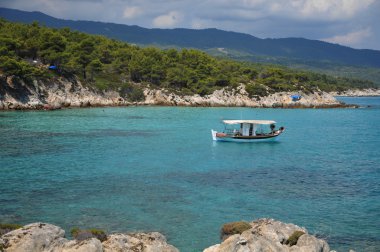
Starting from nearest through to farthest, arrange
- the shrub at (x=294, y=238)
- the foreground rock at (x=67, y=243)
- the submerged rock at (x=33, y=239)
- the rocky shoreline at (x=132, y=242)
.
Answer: the foreground rock at (x=67, y=243), the rocky shoreline at (x=132, y=242), the submerged rock at (x=33, y=239), the shrub at (x=294, y=238)

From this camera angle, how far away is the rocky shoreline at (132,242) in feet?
44.9

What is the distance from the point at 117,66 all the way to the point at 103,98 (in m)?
17.6

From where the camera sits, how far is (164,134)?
59.0 metres

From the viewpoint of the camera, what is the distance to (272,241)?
14805 mm

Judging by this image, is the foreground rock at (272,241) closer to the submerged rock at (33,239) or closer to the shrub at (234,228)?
the shrub at (234,228)

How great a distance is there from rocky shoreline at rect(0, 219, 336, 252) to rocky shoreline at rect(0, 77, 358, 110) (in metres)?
72.6

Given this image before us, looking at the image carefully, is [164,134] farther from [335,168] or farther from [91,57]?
[91,57]

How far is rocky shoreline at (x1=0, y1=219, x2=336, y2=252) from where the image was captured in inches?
539

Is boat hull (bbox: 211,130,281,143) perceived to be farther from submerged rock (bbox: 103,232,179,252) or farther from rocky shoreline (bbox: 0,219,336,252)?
submerged rock (bbox: 103,232,179,252)

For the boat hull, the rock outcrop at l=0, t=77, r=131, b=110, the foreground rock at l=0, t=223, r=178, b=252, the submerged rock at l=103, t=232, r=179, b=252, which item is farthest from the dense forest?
the submerged rock at l=103, t=232, r=179, b=252

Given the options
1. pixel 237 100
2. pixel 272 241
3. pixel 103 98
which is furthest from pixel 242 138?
pixel 237 100

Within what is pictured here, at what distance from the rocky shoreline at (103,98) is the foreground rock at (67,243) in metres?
72.5

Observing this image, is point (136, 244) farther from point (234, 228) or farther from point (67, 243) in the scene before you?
point (234, 228)

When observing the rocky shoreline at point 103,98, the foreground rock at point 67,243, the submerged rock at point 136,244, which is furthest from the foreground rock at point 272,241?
the rocky shoreline at point 103,98
